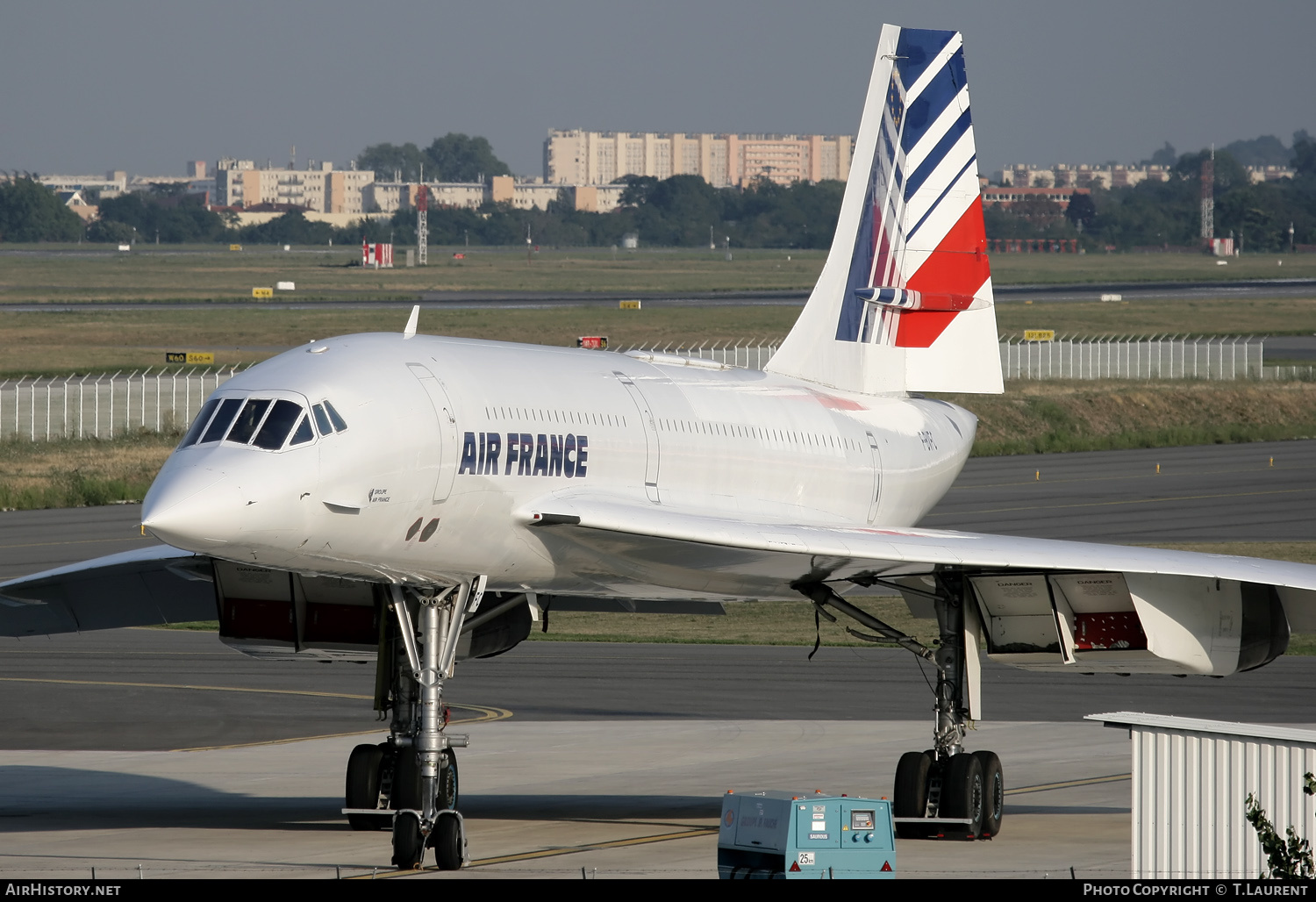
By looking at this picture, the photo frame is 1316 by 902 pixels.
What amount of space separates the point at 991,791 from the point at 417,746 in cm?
763

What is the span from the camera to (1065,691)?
3644 centimetres

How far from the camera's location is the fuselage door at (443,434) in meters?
19.6

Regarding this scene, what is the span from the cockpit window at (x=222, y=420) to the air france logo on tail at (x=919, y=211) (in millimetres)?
14077

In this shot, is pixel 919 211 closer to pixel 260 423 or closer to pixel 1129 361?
pixel 260 423

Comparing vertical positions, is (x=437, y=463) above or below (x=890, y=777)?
above

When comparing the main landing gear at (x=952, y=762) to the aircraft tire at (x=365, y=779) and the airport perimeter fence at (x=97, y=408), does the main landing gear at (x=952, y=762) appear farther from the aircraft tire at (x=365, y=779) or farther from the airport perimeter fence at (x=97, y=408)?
the airport perimeter fence at (x=97, y=408)

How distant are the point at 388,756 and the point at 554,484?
172 inches

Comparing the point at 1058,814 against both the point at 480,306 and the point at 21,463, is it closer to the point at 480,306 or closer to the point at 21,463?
the point at 21,463

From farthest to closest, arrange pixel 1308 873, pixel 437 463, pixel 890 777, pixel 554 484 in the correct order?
pixel 890 777 < pixel 554 484 < pixel 437 463 < pixel 1308 873

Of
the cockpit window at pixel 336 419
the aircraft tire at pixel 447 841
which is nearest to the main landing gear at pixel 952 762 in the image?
the aircraft tire at pixel 447 841

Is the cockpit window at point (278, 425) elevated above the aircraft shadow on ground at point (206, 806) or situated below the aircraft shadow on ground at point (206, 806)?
above

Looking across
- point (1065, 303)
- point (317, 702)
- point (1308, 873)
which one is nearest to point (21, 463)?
point (317, 702)

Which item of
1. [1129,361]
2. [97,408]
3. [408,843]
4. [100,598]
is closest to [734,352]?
[1129,361]

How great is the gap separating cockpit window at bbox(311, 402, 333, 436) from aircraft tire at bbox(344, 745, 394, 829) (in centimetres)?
543
